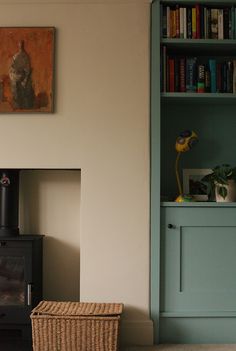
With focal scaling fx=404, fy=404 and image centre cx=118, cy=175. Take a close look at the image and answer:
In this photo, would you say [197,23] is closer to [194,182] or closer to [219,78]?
[219,78]

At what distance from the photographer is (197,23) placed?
2721 mm

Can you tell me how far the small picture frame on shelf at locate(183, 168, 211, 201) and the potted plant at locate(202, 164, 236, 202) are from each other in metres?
0.16

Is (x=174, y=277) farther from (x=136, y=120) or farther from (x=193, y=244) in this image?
(x=136, y=120)

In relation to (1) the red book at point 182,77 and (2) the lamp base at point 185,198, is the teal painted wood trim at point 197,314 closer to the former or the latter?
(2) the lamp base at point 185,198

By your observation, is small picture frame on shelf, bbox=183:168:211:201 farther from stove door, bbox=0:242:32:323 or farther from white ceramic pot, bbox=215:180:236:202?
stove door, bbox=0:242:32:323

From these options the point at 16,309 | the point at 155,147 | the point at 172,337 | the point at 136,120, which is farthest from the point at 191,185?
the point at 16,309

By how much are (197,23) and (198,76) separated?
35 cm

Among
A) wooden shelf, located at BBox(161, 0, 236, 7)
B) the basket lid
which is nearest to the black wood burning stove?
the basket lid

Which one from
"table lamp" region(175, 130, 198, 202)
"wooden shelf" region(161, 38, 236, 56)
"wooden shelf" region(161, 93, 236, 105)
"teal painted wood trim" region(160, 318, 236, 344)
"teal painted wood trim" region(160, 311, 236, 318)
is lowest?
"teal painted wood trim" region(160, 318, 236, 344)

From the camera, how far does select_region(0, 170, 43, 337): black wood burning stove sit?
2664mm

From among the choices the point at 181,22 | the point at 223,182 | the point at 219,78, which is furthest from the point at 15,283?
the point at 181,22

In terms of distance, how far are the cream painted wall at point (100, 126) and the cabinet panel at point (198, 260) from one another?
173 mm

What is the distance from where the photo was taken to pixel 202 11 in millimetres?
2732

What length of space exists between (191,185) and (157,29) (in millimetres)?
1106
